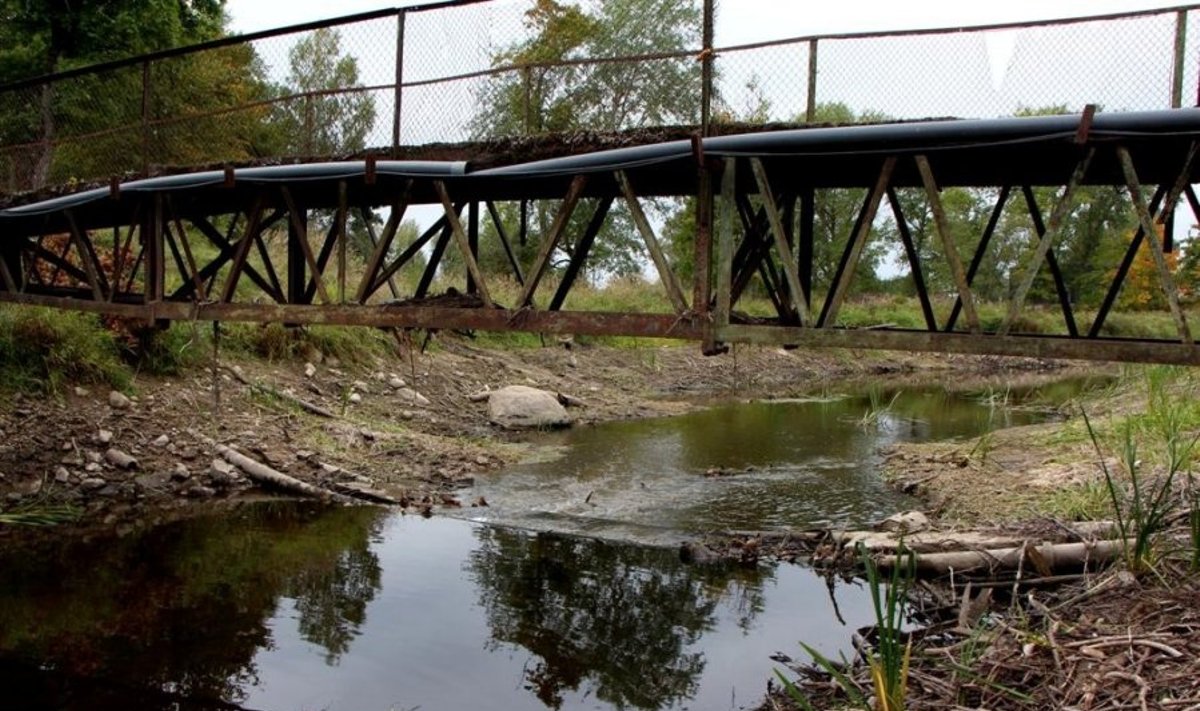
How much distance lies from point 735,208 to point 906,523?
167 inches

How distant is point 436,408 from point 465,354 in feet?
17.1

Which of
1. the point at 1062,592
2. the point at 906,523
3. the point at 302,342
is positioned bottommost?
the point at 906,523

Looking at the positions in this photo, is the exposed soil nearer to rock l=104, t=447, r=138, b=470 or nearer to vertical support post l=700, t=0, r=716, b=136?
rock l=104, t=447, r=138, b=470

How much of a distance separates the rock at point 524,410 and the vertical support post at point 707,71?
38.2 feet

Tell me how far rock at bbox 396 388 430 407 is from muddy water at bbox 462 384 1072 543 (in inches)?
109

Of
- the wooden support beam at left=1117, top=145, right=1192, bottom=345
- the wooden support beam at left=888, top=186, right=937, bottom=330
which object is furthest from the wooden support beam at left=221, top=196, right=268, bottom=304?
the wooden support beam at left=1117, top=145, right=1192, bottom=345

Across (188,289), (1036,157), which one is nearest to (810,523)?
(1036,157)

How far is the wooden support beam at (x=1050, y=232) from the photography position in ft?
20.0

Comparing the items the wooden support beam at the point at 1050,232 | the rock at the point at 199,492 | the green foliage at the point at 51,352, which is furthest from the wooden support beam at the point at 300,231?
the green foliage at the point at 51,352

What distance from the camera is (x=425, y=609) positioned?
27.9 feet

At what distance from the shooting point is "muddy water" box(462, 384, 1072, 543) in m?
11.6

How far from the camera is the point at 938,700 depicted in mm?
5055

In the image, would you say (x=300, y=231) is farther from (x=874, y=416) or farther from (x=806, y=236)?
(x=874, y=416)

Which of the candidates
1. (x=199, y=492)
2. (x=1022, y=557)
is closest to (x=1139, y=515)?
(x=1022, y=557)
